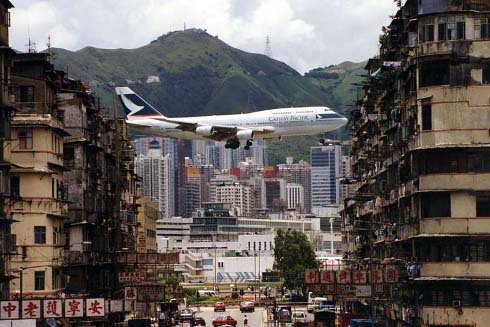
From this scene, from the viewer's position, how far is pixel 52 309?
236 ft

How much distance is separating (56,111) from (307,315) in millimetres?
63932

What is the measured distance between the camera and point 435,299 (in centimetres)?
7988

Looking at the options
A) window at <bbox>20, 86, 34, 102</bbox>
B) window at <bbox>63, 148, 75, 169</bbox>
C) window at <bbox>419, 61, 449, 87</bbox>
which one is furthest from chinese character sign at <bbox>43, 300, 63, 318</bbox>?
window at <bbox>63, 148, 75, 169</bbox>

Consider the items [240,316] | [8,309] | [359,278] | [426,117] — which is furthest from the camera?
[240,316]

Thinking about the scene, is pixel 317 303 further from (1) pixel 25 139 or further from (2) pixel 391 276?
(1) pixel 25 139

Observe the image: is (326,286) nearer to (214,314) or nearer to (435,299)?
(435,299)

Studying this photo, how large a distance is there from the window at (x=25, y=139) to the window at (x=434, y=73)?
2394 cm

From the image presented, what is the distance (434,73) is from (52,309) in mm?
24400

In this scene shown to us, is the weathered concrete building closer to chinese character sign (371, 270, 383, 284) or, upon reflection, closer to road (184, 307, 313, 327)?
chinese character sign (371, 270, 383, 284)

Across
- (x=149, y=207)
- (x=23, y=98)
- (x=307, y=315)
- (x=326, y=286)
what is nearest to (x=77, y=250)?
(x=23, y=98)

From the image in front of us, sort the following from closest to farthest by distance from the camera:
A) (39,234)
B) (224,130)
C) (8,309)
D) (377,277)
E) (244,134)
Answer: (8,309) < (377,277) < (39,234) < (244,134) < (224,130)

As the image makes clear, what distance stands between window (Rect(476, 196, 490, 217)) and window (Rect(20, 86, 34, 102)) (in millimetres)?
28852

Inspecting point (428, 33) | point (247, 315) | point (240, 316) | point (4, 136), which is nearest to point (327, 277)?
point (428, 33)

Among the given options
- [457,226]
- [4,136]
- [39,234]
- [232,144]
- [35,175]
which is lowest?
[457,226]
